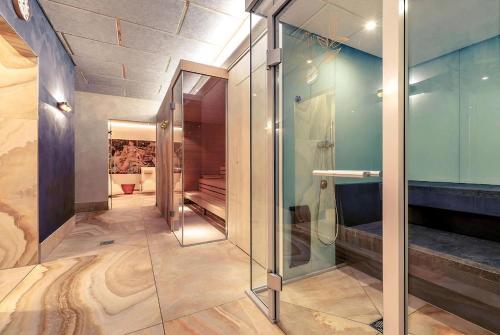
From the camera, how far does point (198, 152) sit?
6.32 metres

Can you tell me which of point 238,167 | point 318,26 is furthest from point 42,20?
point 318,26

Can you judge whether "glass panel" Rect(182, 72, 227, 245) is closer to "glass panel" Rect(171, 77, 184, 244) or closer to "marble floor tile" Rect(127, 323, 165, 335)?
"glass panel" Rect(171, 77, 184, 244)

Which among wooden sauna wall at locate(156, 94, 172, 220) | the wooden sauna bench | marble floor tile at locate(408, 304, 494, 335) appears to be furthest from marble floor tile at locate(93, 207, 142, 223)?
marble floor tile at locate(408, 304, 494, 335)

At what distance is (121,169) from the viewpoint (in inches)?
325

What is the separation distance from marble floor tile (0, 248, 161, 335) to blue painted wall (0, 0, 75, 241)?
0.73 metres

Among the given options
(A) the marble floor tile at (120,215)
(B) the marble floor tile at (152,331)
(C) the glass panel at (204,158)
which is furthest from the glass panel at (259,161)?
(A) the marble floor tile at (120,215)

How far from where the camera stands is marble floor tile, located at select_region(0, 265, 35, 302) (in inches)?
Answer: 76.3

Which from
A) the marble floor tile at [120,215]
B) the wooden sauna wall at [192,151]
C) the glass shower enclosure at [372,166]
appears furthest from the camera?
the wooden sauna wall at [192,151]

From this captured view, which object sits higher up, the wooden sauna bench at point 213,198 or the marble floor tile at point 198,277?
the wooden sauna bench at point 213,198

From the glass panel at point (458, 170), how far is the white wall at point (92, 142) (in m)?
5.92

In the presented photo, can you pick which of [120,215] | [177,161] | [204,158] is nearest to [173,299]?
[177,161]

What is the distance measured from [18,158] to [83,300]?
5.74 ft

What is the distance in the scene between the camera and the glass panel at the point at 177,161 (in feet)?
10.8

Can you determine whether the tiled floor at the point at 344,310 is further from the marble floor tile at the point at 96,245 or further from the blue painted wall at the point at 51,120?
the blue painted wall at the point at 51,120
